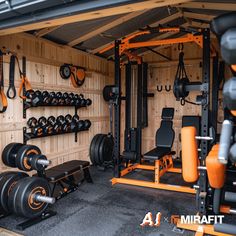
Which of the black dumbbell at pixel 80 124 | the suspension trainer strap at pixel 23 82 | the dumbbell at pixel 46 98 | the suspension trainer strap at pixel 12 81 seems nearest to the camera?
the suspension trainer strap at pixel 12 81

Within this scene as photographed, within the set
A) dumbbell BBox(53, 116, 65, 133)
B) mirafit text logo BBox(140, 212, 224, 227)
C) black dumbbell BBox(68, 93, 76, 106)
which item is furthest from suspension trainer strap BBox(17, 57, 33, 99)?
mirafit text logo BBox(140, 212, 224, 227)

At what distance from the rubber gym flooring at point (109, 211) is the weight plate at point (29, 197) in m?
0.15

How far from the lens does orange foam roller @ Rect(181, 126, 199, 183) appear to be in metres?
1.87

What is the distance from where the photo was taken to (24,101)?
3400mm

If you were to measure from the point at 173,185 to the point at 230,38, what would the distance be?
300cm

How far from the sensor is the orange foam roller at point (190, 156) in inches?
73.7

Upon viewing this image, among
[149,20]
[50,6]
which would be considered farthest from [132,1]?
[149,20]

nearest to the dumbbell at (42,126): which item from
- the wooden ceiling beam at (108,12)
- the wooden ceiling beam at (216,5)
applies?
the wooden ceiling beam at (108,12)

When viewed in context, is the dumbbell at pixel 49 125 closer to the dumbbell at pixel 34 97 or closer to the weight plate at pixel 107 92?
the dumbbell at pixel 34 97

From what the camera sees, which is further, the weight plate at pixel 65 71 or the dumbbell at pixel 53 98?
the weight plate at pixel 65 71

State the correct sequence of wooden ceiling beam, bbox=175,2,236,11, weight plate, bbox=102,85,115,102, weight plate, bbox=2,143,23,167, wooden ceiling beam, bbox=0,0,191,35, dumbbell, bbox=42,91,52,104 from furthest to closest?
weight plate, bbox=102,85,115,102 → dumbbell, bbox=42,91,52,104 → weight plate, bbox=2,143,23,167 → wooden ceiling beam, bbox=175,2,236,11 → wooden ceiling beam, bbox=0,0,191,35

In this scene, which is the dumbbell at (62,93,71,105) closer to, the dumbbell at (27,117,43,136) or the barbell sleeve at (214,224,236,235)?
the dumbbell at (27,117,43,136)

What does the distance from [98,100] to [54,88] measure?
1.32 meters

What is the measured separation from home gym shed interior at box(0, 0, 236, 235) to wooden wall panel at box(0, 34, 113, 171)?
2 cm
